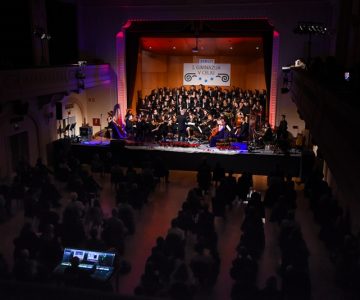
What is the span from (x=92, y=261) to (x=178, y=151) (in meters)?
9.65

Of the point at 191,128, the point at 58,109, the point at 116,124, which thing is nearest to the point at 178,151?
the point at 191,128

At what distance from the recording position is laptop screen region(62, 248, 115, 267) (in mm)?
7004

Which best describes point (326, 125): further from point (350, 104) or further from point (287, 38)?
point (287, 38)

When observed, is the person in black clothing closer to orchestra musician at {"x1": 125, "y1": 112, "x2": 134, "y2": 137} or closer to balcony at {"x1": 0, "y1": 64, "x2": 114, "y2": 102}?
orchestra musician at {"x1": 125, "y1": 112, "x2": 134, "y2": 137}

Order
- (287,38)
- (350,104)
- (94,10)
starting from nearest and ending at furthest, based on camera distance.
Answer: (350,104), (287,38), (94,10)

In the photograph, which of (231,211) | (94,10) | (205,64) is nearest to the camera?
(231,211)

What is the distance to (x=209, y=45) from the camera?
71.4 ft

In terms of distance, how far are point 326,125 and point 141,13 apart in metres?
14.1

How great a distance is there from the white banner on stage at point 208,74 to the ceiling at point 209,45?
44.9 inches

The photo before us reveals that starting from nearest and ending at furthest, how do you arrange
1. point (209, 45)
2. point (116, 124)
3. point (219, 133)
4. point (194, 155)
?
point (194, 155) < point (219, 133) < point (116, 124) < point (209, 45)

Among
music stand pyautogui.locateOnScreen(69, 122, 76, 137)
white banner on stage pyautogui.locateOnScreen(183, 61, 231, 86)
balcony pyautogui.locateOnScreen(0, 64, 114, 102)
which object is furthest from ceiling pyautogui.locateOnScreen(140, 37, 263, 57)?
music stand pyautogui.locateOnScreen(69, 122, 76, 137)

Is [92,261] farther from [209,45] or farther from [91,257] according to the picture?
[209,45]

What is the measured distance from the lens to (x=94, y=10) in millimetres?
20000

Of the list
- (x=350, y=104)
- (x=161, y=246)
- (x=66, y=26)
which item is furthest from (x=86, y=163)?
(x=350, y=104)
